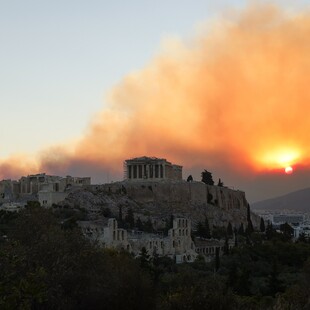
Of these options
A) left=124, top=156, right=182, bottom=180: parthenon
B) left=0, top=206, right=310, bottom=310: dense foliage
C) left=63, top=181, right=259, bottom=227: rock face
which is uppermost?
left=124, top=156, right=182, bottom=180: parthenon

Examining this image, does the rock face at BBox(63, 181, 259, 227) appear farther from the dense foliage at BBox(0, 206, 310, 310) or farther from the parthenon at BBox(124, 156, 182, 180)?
the dense foliage at BBox(0, 206, 310, 310)

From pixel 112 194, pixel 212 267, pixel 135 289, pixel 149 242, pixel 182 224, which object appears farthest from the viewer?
pixel 112 194

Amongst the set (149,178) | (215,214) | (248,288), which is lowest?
(248,288)

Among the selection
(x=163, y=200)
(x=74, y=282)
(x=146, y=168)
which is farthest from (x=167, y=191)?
(x=74, y=282)

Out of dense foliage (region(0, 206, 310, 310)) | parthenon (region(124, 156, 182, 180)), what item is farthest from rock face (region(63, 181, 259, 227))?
dense foliage (region(0, 206, 310, 310))

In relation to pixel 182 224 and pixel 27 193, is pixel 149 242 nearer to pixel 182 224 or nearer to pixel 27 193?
pixel 182 224

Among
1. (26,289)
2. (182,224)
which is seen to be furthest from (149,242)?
(26,289)

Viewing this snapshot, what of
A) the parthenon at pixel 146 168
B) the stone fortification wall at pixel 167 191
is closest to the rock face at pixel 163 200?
the stone fortification wall at pixel 167 191
